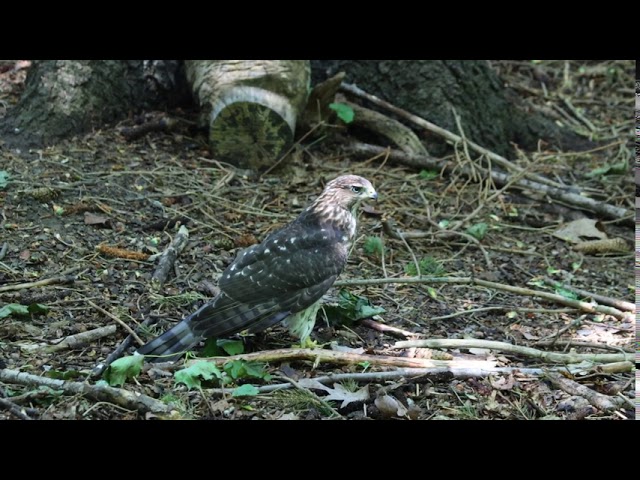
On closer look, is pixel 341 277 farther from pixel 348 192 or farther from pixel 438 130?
pixel 438 130

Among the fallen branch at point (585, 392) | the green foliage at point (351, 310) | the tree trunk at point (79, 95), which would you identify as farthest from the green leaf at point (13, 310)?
the fallen branch at point (585, 392)

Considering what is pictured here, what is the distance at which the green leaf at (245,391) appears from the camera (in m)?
4.37

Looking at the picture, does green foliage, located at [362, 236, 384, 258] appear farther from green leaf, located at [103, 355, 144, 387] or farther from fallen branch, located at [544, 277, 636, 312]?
green leaf, located at [103, 355, 144, 387]

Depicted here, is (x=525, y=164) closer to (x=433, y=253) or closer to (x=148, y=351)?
(x=433, y=253)

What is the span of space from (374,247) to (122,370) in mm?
2903

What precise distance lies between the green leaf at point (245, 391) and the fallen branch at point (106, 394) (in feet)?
1.25

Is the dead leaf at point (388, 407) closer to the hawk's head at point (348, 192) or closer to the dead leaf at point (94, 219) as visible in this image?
the hawk's head at point (348, 192)

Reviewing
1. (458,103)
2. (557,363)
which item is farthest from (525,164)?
(557,363)

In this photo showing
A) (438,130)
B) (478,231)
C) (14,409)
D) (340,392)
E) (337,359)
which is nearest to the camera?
(14,409)

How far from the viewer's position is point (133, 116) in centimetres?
823

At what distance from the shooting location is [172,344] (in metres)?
4.91

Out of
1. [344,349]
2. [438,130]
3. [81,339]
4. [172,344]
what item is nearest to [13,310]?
[81,339]

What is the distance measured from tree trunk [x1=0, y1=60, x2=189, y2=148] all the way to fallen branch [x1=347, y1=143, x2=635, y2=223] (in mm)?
2167

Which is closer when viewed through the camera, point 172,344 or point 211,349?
point 172,344
